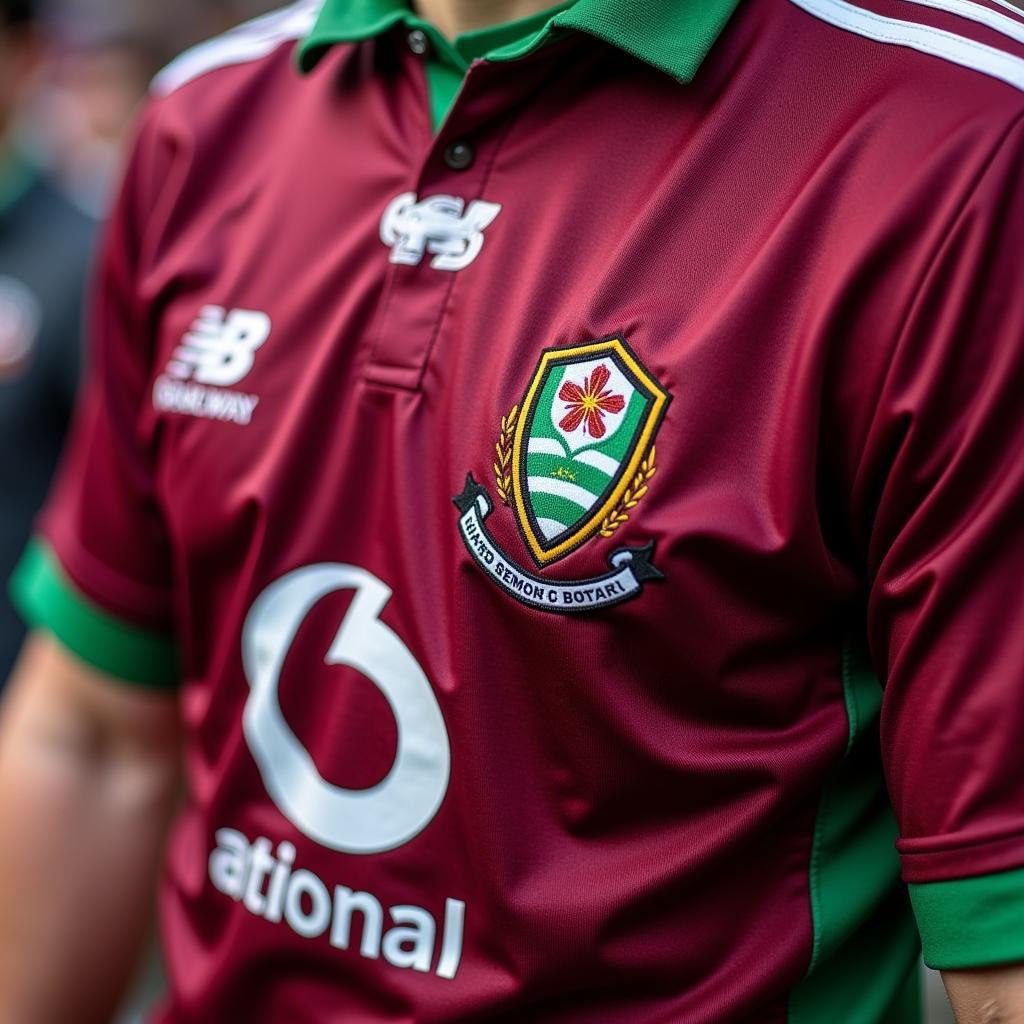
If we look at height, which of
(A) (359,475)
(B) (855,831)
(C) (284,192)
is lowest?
(B) (855,831)

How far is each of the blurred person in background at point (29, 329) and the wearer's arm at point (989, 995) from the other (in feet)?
6.96

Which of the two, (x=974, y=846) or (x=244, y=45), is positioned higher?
(x=244, y=45)

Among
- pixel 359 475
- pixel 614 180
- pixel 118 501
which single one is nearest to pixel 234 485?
pixel 359 475

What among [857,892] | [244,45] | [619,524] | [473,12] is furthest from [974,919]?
[244,45]

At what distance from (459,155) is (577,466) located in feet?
1.01

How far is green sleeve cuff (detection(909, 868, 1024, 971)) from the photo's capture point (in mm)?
869

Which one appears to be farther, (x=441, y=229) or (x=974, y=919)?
(x=441, y=229)

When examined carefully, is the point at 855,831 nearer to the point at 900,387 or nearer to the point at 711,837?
the point at 711,837

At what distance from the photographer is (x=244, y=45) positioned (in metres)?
1.38

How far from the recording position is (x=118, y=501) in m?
1.38

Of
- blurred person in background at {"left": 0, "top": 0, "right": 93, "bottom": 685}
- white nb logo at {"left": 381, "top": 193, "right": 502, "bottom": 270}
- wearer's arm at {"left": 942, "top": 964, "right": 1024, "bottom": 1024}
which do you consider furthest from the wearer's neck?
blurred person in background at {"left": 0, "top": 0, "right": 93, "bottom": 685}

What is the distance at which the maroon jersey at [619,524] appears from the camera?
883 millimetres

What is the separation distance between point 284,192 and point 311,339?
0.16 meters

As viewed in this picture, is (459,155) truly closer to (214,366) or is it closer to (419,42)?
(419,42)
